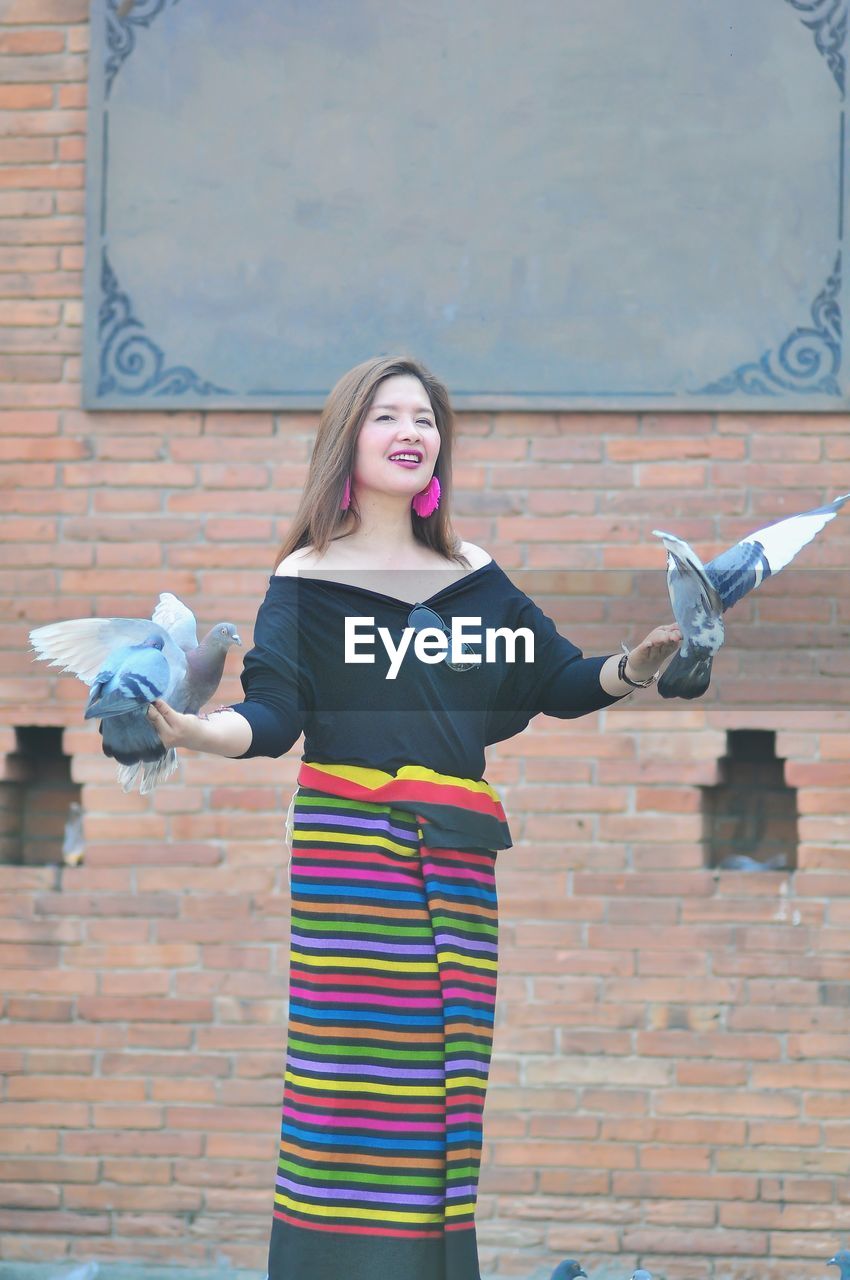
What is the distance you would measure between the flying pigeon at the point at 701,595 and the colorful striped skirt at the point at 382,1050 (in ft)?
1.22

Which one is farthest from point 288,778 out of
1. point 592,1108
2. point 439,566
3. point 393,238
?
point 439,566

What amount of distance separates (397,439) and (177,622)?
42 cm

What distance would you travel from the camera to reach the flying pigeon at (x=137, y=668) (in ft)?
6.88

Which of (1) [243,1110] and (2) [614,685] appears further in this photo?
(1) [243,1110]

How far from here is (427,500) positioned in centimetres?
258

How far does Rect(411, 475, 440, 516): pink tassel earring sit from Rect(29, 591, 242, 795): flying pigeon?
356mm

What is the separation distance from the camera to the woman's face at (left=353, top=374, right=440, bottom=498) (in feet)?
8.14

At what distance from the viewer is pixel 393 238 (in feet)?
13.5

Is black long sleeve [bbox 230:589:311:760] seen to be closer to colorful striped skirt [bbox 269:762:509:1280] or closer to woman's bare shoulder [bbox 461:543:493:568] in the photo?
colorful striped skirt [bbox 269:762:509:1280]

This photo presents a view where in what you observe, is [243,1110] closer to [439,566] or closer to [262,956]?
[262,956]

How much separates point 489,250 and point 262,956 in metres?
1.77

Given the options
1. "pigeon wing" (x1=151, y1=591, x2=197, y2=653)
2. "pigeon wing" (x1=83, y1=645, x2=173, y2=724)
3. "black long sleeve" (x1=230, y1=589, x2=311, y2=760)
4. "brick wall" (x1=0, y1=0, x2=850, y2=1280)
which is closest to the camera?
"pigeon wing" (x1=83, y1=645, x2=173, y2=724)

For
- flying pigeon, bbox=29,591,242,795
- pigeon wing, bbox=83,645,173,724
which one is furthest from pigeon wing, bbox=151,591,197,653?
pigeon wing, bbox=83,645,173,724

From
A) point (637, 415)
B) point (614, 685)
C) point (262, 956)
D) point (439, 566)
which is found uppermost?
point (637, 415)
